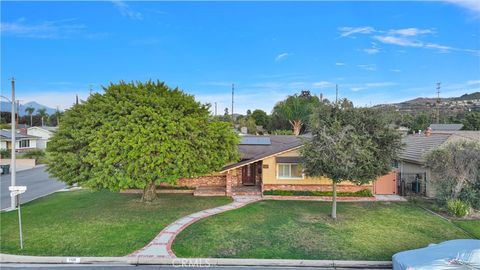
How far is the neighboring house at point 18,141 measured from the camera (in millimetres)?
40584

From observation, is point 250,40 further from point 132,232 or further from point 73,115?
point 132,232

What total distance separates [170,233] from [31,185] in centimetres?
1810

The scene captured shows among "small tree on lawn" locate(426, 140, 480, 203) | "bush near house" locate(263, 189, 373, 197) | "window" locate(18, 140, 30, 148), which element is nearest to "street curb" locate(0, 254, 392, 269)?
"small tree on lawn" locate(426, 140, 480, 203)

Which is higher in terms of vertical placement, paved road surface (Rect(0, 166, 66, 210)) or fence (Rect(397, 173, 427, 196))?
fence (Rect(397, 173, 427, 196))

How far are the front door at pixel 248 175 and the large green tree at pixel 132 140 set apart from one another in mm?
5503

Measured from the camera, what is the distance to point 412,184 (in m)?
18.4

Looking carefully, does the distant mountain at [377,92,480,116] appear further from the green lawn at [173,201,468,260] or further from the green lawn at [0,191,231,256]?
the green lawn at [0,191,231,256]

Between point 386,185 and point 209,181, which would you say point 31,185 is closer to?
point 209,181

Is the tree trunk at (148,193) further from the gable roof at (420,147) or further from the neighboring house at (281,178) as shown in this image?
the gable roof at (420,147)

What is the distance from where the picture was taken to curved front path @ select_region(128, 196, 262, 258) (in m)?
9.33

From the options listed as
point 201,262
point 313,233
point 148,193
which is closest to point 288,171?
point 313,233

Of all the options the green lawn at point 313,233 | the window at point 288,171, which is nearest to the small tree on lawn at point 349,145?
the green lawn at point 313,233

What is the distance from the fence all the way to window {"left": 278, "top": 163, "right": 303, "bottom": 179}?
248 inches

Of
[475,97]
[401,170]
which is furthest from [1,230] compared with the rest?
[475,97]
